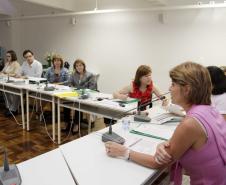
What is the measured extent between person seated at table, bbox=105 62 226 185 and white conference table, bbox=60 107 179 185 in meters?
0.10

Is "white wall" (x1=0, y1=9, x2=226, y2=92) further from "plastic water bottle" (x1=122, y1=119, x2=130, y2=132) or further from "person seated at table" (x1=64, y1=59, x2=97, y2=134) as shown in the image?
"plastic water bottle" (x1=122, y1=119, x2=130, y2=132)

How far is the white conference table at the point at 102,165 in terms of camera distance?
121cm

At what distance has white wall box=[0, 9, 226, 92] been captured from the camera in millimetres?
4109

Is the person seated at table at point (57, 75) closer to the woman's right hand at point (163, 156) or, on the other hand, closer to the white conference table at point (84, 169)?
the white conference table at point (84, 169)

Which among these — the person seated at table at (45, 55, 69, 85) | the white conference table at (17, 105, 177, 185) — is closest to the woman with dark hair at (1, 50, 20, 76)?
the person seated at table at (45, 55, 69, 85)

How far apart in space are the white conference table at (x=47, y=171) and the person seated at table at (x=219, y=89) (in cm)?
135

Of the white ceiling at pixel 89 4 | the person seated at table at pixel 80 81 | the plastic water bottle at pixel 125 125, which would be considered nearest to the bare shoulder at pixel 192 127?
the plastic water bottle at pixel 125 125

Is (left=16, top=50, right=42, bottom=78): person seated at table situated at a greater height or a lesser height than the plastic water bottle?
greater

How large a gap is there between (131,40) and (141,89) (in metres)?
2.17

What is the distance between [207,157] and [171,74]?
16.9 inches

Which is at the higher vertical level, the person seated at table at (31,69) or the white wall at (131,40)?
the white wall at (131,40)

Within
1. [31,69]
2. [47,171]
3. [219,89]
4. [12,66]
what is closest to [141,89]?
[219,89]

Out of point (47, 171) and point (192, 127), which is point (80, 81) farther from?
point (192, 127)

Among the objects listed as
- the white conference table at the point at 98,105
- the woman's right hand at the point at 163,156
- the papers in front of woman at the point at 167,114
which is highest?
the woman's right hand at the point at 163,156
